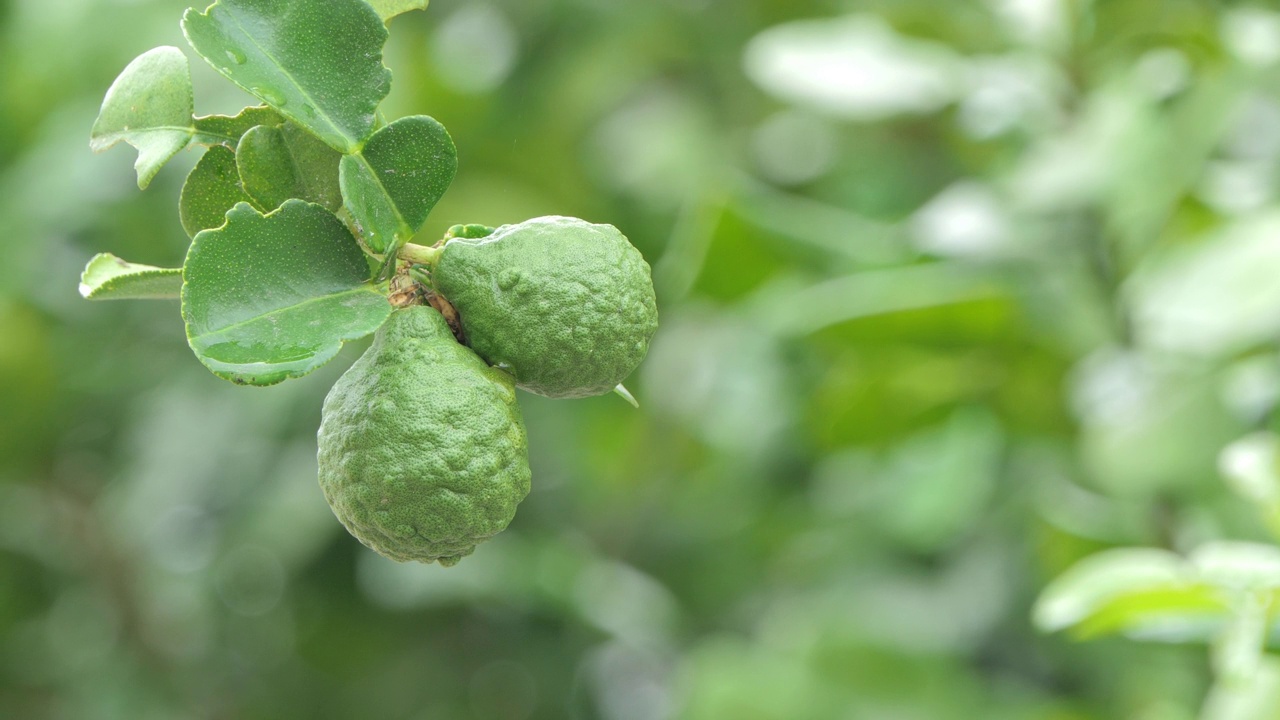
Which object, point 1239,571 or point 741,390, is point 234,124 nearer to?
point 1239,571

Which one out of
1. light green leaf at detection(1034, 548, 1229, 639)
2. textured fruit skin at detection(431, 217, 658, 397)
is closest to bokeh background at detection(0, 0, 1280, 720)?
light green leaf at detection(1034, 548, 1229, 639)

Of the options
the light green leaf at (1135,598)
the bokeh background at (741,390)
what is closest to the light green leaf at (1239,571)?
the light green leaf at (1135,598)

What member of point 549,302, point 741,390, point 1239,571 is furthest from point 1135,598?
point 741,390

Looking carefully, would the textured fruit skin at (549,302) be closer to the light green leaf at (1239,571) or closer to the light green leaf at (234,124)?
the light green leaf at (234,124)

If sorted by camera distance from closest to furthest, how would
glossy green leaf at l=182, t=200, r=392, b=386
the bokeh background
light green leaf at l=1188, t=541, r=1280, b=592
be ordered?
glossy green leaf at l=182, t=200, r=392, b=386
light green leaf at l=1188, t=541, r=1280, b=592
the bokeh background

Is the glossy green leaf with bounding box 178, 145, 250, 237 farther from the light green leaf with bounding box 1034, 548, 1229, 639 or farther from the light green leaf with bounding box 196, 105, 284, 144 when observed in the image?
the light green leaf with bounding box 1034, 548, 1229, 639

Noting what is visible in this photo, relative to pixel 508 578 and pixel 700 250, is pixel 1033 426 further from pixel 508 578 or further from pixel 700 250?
pixel 508 578

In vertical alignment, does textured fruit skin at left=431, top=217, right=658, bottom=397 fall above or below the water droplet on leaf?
below

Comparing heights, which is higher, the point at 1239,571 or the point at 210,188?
the point at 210,188
